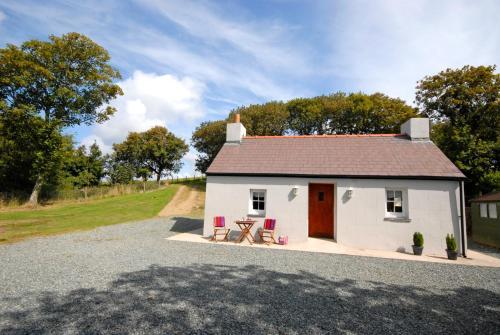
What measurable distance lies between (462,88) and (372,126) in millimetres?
13912

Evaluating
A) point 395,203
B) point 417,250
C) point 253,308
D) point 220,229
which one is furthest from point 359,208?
point 253,308

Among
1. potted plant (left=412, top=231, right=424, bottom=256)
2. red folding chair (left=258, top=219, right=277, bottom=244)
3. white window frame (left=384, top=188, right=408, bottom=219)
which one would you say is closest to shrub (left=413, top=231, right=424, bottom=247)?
potted plant (left=412, top=231, right=424, bottom=256)

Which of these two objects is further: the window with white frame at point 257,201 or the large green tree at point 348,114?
the large green tree at point 348,114

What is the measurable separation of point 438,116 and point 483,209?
14.0 m

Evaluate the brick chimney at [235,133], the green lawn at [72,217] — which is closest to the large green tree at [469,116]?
the brick chimney at [235,133]

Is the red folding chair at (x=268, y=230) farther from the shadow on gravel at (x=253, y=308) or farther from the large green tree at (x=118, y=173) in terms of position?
the large green tree at (x=118, y=173)

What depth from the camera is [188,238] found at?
43.7 ft

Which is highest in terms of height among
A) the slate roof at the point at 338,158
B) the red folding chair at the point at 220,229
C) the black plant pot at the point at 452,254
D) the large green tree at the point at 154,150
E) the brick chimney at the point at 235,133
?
the large green tree at the point at 154,150

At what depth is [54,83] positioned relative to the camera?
2658 cm

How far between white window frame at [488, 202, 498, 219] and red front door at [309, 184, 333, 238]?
830cm

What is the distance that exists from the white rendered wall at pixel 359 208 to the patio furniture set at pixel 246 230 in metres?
0.38

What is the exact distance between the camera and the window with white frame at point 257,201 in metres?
13.6

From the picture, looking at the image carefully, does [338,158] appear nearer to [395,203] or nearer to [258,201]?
[395,203]

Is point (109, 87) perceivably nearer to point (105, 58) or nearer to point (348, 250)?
point (105, 58)
